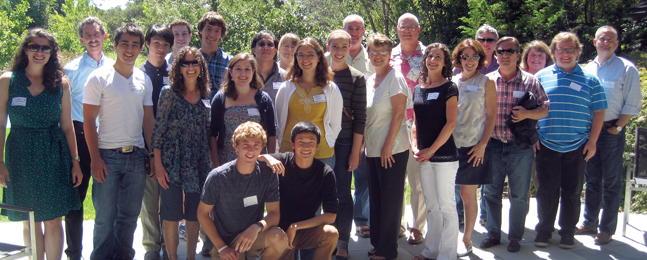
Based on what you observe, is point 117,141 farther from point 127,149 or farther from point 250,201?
point 250,201

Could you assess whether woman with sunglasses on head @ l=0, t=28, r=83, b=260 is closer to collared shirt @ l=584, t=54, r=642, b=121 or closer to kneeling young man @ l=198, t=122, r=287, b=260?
kneeling young man @ l=198, t=122, r=287, b=260

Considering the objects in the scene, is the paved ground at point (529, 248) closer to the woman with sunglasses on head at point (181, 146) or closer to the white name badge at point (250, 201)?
the woman with sunglasses on head at point (181, 146)

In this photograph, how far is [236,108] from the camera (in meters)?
3.61

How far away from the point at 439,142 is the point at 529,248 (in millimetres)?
1564

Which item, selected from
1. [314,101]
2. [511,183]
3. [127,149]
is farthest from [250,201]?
[511,183]

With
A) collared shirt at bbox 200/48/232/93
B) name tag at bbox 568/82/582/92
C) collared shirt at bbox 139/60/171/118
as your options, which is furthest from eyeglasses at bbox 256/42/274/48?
name tag at bbox 568/82/582/92

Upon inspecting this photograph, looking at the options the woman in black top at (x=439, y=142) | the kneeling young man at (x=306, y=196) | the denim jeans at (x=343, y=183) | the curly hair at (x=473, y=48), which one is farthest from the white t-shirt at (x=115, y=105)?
the curly hair at (x=473, y=48)

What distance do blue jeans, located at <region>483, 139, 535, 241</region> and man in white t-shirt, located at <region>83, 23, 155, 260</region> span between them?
9.47 feet

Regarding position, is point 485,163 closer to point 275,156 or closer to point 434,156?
point 434,156

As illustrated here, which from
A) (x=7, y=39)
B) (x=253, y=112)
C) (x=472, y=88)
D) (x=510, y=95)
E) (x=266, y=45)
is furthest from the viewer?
(x=7, y=39)

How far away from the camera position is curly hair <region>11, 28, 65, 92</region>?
3373 millimetres

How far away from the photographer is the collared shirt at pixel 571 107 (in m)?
4.20

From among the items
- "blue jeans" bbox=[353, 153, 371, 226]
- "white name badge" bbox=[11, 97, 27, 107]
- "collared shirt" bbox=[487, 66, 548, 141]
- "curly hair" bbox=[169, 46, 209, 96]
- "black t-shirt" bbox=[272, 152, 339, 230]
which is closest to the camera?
"white name badge" bbox=[11, 97, 27, 107]

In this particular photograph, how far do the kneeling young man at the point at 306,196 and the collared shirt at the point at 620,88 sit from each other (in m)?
2.85
